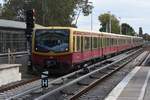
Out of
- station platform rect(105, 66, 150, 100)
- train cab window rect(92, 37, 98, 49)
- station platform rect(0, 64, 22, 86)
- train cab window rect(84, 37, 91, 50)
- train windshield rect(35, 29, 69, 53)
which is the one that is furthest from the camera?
train cab window rect(92, 37, 98, 49)

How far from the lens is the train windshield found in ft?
93.4

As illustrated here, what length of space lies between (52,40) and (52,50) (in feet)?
1.78

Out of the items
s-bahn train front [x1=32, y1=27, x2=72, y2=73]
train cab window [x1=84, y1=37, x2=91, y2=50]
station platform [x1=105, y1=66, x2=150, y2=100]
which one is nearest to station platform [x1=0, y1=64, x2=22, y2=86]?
s-bahn train front [x1=32, y1=27, x2=72, y2=73]

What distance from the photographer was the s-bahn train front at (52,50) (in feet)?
92.8

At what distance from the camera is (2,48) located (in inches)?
1860

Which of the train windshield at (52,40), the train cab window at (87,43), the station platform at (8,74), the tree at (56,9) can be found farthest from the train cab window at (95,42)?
the tree at (56,9)

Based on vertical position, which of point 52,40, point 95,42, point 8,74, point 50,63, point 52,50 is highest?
point 52,40

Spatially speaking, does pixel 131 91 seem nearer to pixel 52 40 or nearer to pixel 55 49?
pixel 55 49

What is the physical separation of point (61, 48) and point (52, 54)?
543 mm

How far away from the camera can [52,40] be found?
28688mm

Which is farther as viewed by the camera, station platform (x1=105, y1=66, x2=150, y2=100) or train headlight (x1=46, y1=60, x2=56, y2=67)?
train headlight (x1=46, y1=60, x2=56, y2=67)

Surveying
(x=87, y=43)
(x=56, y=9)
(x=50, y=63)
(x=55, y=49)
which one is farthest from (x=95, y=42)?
(x=56, y=9)

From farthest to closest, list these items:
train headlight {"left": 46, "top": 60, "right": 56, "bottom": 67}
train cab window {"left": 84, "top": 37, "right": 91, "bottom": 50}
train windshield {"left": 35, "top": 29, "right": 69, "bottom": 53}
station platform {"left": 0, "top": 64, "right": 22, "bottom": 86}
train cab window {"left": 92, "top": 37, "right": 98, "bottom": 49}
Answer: train cab window {"left": 92, "top": 37, "right": 98, "bottom": 49} → train cab window {"left": 84, "top": 37, "right": 91, "bottom": 50} → train windshield {"left": 35, "top": 29, "right": 69, "bottom": 53} → train headlight {"left": 46, "top": 60, "right": 56, "bottom": 67} → station platform {"left": 0, "top": 64, "right": 22, "bottom": 86}

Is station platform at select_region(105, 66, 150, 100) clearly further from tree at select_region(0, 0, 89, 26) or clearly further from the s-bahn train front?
tree at select_region(0, 0, 89, 26)
